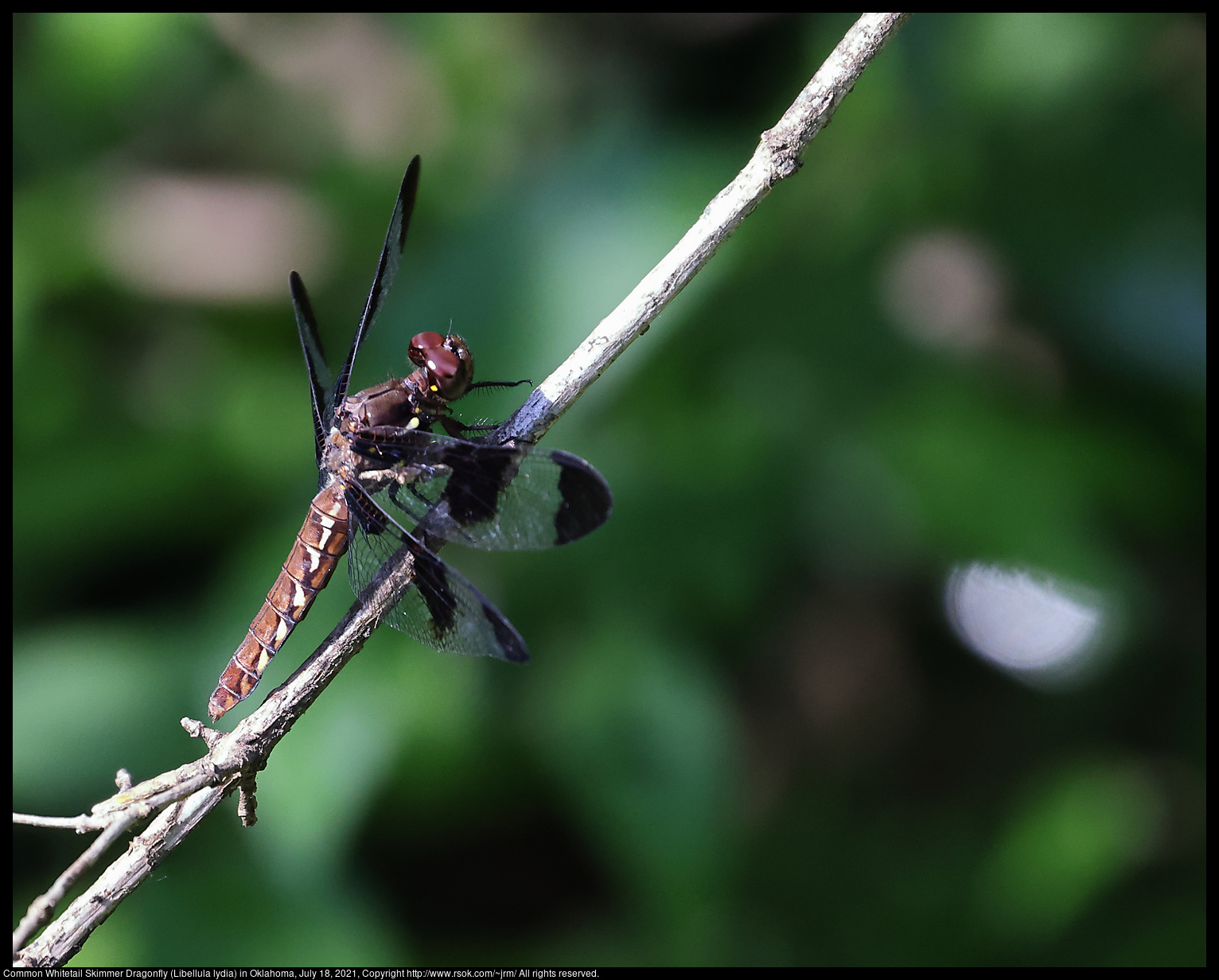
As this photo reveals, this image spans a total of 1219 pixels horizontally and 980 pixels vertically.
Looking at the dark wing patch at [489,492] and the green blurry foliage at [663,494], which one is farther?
the green blurry foliage at [663,494]

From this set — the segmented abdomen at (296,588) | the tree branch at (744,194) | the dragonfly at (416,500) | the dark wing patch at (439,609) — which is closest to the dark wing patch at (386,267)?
the dragonfly at (416,500)

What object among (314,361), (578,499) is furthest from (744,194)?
(314,361)

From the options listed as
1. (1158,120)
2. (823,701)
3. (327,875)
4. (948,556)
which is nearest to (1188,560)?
(948,556)

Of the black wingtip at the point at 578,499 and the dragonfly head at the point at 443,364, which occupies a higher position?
the dragonfly head at the point at 443,364

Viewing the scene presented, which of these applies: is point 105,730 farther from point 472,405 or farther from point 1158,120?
point 1158,120

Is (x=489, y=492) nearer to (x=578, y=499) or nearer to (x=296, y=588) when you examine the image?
(x=578, y=499)

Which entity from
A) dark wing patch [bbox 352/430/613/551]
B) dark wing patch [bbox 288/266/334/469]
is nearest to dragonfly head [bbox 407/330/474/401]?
dark wing patch [bbox 352/430/613/551]

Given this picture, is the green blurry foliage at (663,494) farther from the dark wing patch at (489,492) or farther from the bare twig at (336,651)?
the bare twig at (336,651)

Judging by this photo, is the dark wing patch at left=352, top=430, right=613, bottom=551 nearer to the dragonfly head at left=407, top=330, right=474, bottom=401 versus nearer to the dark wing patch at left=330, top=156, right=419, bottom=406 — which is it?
the dragonfly head at left=407, top=330, right=474, bottom=401
